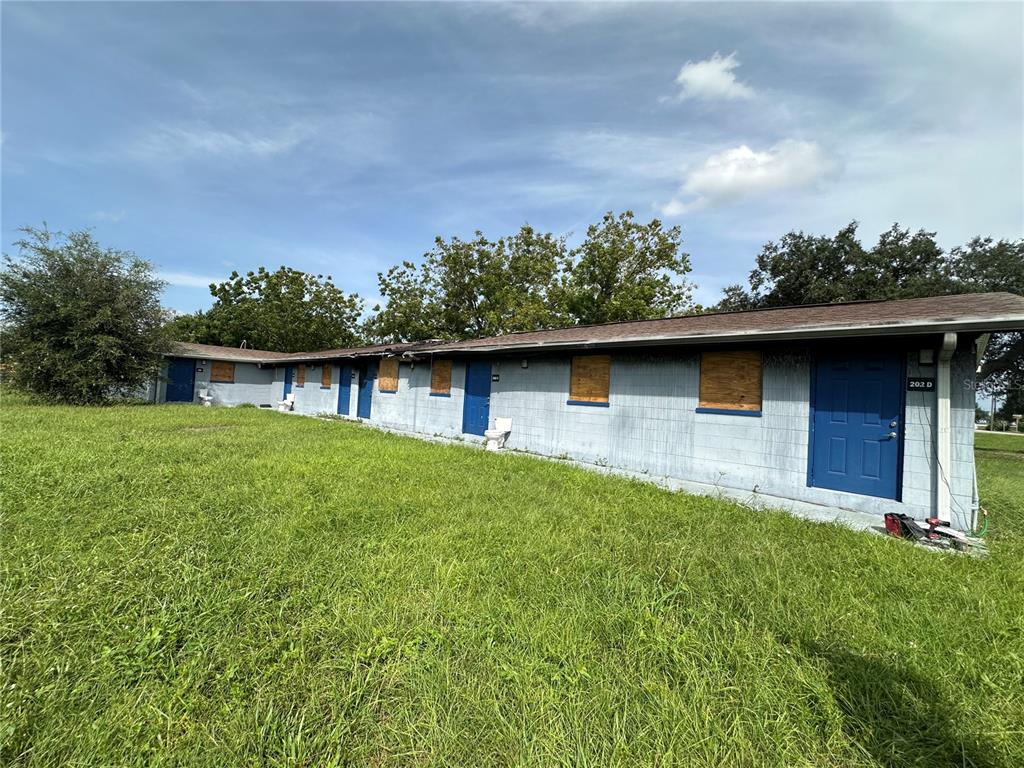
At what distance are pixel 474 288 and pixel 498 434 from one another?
1891 centimetres

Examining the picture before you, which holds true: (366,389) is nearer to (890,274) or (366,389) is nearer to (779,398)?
(779,398)

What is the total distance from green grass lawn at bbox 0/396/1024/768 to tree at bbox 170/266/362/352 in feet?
105

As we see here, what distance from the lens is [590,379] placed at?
8883mm

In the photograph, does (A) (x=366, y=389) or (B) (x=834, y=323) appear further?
(A) (x=366, y=389)

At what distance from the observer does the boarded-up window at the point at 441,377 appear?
12488mm

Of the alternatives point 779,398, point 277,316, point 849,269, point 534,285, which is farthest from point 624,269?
point 277,316

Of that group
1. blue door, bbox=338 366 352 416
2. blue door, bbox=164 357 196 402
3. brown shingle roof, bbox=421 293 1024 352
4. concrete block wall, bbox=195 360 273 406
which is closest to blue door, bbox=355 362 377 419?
blue door, bbox=338 366 352 416

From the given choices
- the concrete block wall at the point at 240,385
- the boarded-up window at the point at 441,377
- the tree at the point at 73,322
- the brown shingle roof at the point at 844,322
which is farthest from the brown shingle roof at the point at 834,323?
the concrete block wall at the point at 240,385

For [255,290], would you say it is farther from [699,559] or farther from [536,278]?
[699,559]

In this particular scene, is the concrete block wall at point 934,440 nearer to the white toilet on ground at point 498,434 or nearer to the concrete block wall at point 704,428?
the concrete block wall at point 704,428

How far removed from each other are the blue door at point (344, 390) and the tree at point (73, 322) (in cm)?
708

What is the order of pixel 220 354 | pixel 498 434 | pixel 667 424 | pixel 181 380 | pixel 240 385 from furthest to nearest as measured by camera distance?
1. pixel 240 385
2. pixel 220 354
3. pixel 181 380
4. pixel 498 434
5. pixel 667 424

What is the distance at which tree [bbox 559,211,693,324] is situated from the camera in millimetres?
23375

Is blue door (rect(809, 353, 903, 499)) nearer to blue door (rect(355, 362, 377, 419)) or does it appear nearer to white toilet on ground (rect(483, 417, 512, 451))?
white toilet on ground (rect(483, 417, 512, 451))
